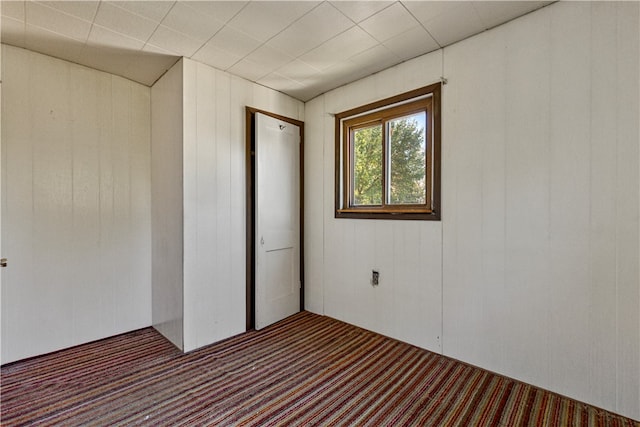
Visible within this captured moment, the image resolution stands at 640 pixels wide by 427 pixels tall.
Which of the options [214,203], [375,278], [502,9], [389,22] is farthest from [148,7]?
[375,278]

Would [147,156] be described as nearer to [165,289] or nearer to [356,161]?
[165,289]

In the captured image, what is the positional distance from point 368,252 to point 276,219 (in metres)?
1.03

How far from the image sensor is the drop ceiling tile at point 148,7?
1.82 m

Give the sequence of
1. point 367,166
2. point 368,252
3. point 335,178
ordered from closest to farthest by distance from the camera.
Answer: point 368,252
point 367,166
point 335,178

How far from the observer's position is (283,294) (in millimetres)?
3230

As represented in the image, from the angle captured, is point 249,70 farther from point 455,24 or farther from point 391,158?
point 455,24

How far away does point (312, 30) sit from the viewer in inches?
84.0

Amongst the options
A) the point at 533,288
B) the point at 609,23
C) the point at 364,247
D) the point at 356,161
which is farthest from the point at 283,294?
the point at 609,23

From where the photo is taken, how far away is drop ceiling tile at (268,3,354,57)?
1.96 m

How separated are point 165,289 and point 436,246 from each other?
2.48 meters

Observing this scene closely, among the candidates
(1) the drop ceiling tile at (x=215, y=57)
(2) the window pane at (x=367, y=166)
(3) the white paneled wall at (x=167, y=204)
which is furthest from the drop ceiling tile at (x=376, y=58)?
(3) the white paneled wall at (x=167, y=204)

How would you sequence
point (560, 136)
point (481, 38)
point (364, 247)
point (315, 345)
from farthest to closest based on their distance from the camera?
point (364, 247) < point (315, 345) < point (481, 38) < point (560, 136)

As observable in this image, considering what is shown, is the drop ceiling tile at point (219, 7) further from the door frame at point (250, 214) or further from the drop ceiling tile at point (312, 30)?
the door frame at point (250, 214)

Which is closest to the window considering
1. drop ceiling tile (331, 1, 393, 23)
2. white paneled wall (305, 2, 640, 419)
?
white paneled wall (305, 2, 640, 419)
